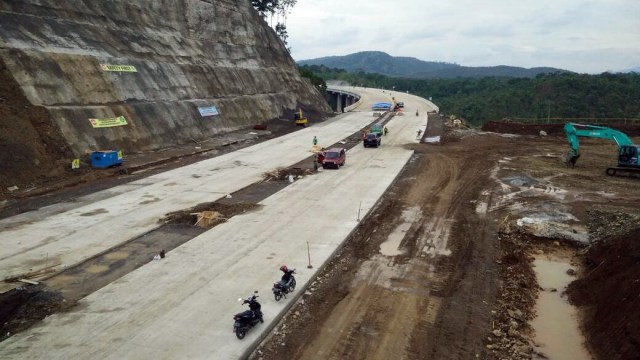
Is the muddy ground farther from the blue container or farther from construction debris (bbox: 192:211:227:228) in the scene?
the blue container

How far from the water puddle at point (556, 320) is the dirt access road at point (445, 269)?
326 millimetres

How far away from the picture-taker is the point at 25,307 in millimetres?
14742

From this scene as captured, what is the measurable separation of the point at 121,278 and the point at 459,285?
12578 millimetres

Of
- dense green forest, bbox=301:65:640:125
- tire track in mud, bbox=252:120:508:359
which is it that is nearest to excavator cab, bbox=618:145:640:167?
tire track in mud, bbox=252:120:508:359

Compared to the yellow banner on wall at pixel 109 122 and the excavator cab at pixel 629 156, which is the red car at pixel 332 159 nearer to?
the yellow banner on wall at pixel 109 122

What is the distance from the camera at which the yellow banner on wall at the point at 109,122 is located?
117ft

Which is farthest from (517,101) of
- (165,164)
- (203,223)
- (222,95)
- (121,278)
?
(121,278)

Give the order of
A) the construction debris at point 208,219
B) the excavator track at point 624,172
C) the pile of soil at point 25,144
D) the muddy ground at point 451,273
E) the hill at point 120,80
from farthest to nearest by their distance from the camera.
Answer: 1. the excavator track at point 624,172
2. the hill at point 120,80
3. the pile of soil at point 25,144
4. the construction debris at point 208,219
5. the muddy ground at point 451,273

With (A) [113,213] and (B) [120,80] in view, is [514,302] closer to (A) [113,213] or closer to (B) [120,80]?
(A) [113,213]

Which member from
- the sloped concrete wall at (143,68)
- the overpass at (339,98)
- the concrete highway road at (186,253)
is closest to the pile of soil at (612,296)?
the concrete highway road at (186,253)

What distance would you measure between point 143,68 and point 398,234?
3456 cm

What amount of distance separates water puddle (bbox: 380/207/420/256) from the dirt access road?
5cm

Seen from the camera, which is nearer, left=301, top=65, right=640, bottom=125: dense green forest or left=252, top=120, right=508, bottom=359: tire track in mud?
left=252, top=120, right=508, bottom=359: tire track in mud

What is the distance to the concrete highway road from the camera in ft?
42.0
